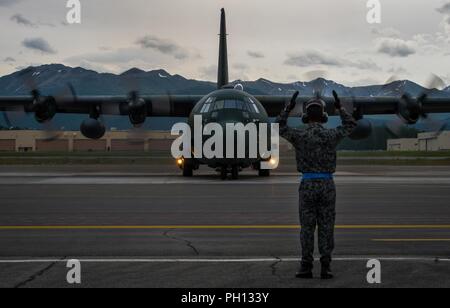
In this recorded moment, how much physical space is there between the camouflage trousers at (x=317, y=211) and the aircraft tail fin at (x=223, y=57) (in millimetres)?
30700

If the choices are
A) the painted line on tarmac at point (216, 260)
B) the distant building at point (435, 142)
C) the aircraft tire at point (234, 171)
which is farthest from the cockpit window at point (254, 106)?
the distant building at point (435, 142)

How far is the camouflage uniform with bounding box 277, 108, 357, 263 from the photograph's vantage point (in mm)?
7281

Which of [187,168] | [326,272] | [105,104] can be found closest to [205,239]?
[326,272]

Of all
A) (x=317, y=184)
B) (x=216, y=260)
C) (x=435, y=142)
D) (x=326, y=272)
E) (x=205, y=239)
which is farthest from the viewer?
(x=435, y=142)

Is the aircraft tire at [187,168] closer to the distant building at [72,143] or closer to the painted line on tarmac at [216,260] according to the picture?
the painted line on tarmac at [216,260]

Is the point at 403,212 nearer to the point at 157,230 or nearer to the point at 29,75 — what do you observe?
the point at 157,230

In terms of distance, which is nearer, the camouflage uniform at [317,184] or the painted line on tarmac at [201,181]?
the camouflage uniform at [317,184]

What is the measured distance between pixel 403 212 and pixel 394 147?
476 ft

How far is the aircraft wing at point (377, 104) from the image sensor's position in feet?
118

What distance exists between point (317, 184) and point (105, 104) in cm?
3128

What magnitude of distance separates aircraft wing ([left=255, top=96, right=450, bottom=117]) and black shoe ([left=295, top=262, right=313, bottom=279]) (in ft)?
95.6

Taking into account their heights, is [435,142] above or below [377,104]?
above

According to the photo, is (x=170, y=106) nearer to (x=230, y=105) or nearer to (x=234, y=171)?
(x=230, y=105)

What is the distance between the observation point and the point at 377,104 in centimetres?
3925
